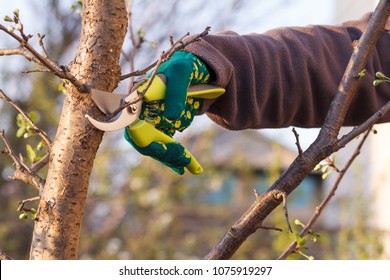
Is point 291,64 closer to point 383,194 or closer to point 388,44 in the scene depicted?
point 388,44

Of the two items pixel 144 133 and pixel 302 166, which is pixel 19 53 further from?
pixel 302 166

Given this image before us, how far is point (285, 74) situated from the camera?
1595 millimetres

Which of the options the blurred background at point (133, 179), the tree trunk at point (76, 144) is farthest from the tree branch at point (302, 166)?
the blurred background at point (133, 179)

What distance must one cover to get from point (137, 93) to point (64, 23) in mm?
4687

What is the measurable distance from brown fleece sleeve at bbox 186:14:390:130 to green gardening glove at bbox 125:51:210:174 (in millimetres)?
44

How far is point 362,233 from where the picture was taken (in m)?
4.30

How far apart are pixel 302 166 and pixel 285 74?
0.35m

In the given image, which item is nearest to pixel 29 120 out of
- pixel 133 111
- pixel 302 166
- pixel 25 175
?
pixel 25 175

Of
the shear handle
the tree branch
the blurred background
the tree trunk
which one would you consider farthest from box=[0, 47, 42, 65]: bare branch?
the blurred background

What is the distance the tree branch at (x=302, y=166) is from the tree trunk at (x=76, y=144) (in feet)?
0.95

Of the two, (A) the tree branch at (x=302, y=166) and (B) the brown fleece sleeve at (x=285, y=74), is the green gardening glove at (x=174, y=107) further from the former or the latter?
(A) the tree branch at (x=302, y=166)

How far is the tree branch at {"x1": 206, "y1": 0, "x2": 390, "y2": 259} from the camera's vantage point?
130 centimetres
